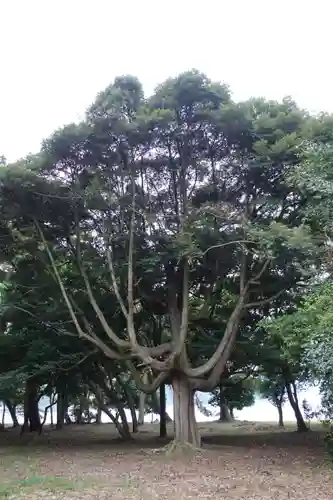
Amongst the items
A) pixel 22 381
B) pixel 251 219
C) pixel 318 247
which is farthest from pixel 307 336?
pixel 22 381

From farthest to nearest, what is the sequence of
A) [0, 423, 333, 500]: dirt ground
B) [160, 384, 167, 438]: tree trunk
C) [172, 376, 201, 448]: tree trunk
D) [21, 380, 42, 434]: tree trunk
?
[21, 380, 42, 434]: tree trunk < [160, 384, 167, 438]: tree trunk < [172, 376, 201, 448]: tree trunk < [0, 423, 333, 500]: dirt ground

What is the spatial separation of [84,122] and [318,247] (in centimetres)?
→ 646

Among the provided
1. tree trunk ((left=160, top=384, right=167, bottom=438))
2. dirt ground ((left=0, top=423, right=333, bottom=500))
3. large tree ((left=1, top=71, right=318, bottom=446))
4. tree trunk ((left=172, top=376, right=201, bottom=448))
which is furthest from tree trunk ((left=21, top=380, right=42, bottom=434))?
tree trunk ((left=172, top=376, right=201, bottom=448))

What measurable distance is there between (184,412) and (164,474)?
3.61 m

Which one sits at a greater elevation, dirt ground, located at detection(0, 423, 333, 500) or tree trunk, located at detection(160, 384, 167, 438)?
tree trunk, located at detection(160, 384, 167, 438)

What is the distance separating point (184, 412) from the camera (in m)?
14.1

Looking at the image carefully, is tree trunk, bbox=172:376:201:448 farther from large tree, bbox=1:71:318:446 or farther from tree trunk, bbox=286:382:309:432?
tree trunk, bbox=286:382:309:432

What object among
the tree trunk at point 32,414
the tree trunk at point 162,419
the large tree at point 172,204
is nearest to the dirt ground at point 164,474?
the large tree at point 172,204

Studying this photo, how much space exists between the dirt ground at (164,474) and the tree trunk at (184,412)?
0.61 m

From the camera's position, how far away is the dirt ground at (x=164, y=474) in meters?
8.76

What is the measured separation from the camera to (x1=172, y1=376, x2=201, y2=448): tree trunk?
13914 mm

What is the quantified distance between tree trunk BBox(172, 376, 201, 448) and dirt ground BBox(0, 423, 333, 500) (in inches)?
24.1

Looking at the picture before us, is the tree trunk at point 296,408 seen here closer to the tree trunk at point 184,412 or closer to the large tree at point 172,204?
the large tree at point 172,204

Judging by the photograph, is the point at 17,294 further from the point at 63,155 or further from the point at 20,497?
the point at 20,497
